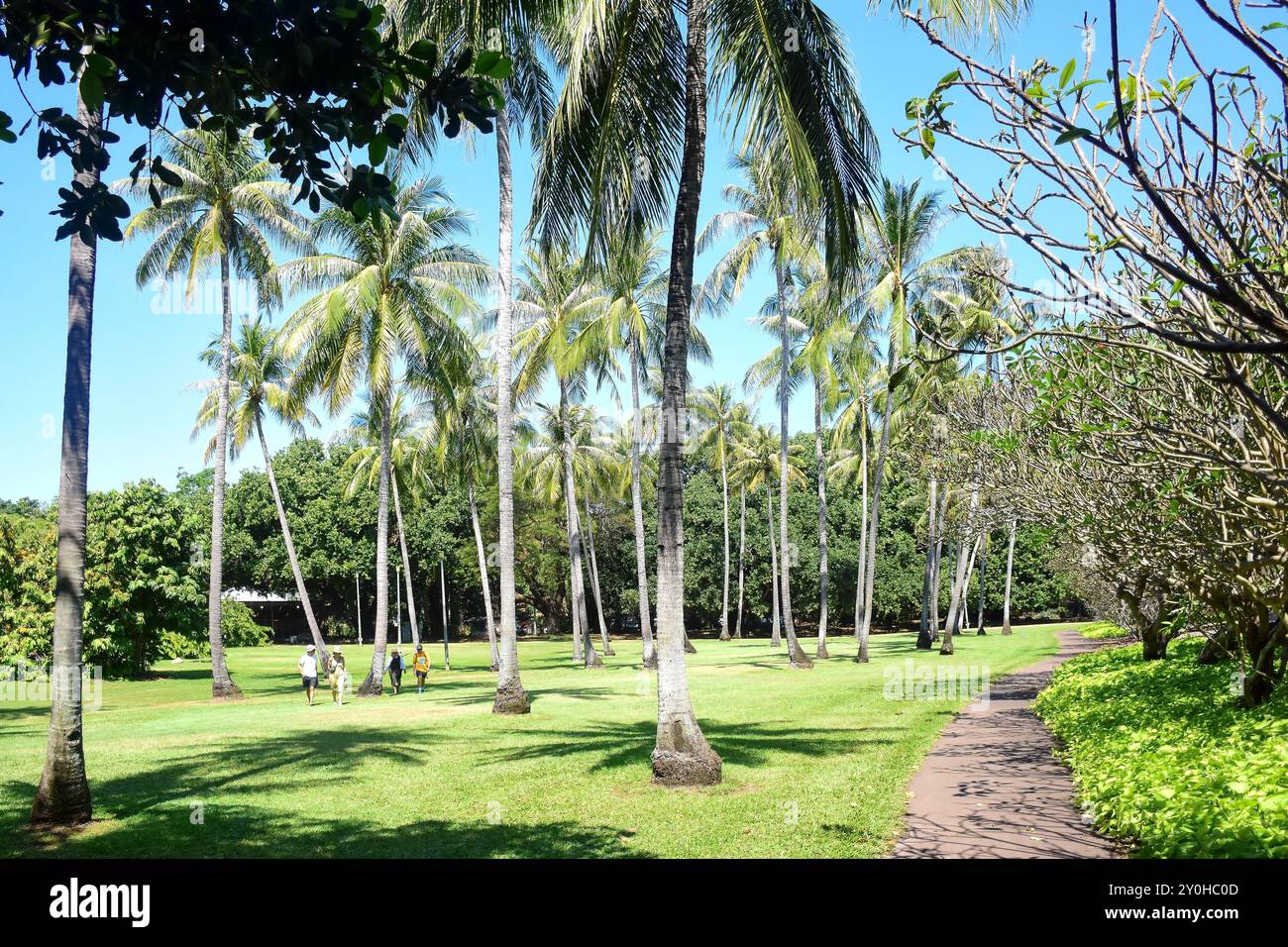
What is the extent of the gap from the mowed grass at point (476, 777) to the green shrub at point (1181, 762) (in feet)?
5.86

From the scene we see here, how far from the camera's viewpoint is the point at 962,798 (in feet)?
28.5

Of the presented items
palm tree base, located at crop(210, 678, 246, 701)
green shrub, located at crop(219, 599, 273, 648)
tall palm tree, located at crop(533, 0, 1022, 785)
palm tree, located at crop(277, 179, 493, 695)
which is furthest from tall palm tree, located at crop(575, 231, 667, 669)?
green shrub, located at crop(219, 599, 273, 648)

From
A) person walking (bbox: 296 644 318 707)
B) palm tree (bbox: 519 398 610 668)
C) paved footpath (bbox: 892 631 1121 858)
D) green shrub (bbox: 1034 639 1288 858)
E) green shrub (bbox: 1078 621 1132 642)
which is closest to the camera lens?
green shrub (bbox: 1034 639 1288 858)

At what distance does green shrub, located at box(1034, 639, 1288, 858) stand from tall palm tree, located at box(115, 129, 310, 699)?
19.8 meters

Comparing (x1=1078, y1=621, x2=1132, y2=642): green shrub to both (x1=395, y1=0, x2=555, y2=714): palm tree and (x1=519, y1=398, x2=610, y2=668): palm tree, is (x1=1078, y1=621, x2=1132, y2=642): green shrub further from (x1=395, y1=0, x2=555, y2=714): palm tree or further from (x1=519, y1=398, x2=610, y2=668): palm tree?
(x1=395, y1=0, x2=555, y2=714): palm tree

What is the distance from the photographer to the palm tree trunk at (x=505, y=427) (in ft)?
57.3

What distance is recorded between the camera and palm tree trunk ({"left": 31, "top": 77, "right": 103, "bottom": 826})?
851 centimetres

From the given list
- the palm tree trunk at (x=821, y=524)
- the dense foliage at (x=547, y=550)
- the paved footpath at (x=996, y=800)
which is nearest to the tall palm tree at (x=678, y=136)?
the paved footpath at (x=996, y=800)

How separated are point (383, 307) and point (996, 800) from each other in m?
18.4

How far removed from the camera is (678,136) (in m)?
11.7

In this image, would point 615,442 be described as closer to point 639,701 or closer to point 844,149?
point 639,701

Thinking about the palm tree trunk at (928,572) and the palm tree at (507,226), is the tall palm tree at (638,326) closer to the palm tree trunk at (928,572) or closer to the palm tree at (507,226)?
the palm tree at (507,226)

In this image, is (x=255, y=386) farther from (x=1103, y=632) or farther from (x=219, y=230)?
(x=1103, y=632)
